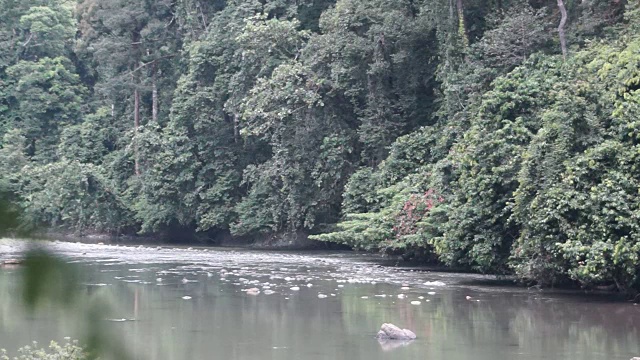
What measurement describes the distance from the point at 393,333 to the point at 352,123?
1305 cm

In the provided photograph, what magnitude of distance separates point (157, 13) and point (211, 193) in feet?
25.2

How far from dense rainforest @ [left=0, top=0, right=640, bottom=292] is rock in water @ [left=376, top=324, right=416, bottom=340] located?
3334 mm

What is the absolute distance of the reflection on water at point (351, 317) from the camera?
28.5ft

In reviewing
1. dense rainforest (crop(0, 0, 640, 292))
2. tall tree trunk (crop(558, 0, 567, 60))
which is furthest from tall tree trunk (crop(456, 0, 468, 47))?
tall tree trunk (crop(558, 0, 567, 60))

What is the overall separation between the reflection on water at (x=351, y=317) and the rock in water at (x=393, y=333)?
0.38ft

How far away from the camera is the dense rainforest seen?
1257 cm

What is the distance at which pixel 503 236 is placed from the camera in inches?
548

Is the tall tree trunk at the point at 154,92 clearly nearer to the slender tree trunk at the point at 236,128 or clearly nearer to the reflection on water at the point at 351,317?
the slender tree trunk at the point at 236,128

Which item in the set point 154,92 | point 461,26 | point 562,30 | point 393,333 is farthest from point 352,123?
point 393,333

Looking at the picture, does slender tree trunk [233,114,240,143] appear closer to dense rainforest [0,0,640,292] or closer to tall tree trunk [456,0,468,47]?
dense rainforest [0,0,640,292]

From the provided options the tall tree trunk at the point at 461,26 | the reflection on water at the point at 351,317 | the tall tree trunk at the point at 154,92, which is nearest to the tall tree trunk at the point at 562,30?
the tall tree trunk at the point at 461,26

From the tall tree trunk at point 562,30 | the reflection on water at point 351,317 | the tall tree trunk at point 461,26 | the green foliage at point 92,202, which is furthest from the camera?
the green foliage at point 92,202

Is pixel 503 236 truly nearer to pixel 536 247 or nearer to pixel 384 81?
pixel 536 247

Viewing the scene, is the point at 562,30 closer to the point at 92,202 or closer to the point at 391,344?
the point at 391,344
